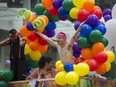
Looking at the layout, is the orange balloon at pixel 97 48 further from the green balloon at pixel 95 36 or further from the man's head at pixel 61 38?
the man's head at pixel 61 38

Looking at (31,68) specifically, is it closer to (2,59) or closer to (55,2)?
(55,2)

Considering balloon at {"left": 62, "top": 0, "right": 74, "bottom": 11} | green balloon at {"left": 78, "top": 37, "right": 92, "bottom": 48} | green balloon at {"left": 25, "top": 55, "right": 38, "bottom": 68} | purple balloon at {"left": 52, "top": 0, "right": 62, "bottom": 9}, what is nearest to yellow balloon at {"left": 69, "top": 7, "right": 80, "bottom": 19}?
balloon at {"left": 62, "top": 0, "right": 74, "bottom": 11}

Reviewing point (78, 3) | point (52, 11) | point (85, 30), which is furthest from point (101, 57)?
point (52, 11)

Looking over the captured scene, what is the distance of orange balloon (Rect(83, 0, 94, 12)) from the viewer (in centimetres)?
687

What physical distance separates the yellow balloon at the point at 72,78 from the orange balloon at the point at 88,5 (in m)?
1.31

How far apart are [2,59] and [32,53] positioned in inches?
232

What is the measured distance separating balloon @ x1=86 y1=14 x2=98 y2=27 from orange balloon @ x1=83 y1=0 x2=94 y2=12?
20 cm

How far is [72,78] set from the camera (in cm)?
619

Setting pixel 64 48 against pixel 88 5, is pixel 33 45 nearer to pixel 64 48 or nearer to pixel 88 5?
pixel 64 48

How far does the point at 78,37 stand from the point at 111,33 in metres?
0.82

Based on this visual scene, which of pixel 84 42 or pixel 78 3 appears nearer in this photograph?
pixel 84 42

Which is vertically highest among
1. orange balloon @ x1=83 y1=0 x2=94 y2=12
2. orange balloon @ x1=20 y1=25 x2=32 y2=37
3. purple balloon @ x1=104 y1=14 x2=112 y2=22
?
purple balloon @ x1=104 y1=14 x2=112 y2=22

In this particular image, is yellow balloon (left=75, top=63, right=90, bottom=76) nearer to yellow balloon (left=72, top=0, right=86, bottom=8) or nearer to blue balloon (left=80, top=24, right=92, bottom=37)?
blue balloon (left=80, top=24, right=92, bottom=37)

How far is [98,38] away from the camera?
659cm
